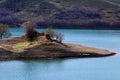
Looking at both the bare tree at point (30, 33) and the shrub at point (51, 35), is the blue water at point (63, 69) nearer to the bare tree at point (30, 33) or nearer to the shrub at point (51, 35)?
the shrub at point (51, 35)

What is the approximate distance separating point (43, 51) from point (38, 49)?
1110mm

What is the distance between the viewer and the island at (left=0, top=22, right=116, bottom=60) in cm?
9606

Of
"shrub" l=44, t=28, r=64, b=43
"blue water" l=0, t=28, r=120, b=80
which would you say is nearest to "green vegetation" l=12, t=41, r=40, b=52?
"shrub" l=44, t=28, r=64, b=43

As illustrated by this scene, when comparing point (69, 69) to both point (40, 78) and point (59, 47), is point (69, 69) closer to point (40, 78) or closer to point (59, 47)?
point (40, 78)

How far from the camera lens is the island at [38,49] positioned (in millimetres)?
96062

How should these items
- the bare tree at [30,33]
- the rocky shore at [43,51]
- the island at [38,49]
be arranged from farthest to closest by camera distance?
the bare tree at [30,33] < the island at [38,49] < the rocky shore at [43,51]

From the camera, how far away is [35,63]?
89.9 m

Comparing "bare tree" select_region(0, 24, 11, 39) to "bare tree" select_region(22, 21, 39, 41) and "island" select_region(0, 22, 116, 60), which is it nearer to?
"island" select_region(0, 22, 116, 60)

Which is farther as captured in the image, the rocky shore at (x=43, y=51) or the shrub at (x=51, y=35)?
the shrub at (x=51, y=35)

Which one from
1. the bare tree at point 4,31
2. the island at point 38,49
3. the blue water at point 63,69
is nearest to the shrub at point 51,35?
the island at point 38,49

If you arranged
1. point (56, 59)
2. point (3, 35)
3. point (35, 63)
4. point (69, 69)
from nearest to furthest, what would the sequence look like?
point (69, 69) < point (35, 63) < point (56, 59) < point (3, 35)

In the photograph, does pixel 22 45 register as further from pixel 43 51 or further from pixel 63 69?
pixel 63 69

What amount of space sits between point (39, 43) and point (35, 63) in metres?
12.0

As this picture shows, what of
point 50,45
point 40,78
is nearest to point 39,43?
point 50,45
